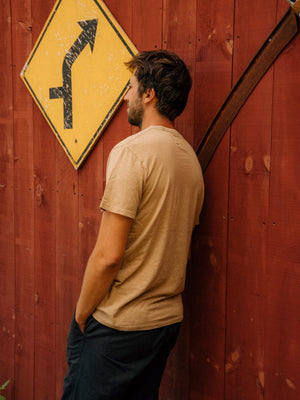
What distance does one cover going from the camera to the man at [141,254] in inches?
53.0

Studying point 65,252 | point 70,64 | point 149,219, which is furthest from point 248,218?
point 70,64

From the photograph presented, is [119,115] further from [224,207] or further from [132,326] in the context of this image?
[132,326]

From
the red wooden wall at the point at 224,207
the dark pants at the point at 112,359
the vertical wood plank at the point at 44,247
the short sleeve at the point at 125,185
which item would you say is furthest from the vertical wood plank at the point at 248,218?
the vertical wood plank at the point at 44,247

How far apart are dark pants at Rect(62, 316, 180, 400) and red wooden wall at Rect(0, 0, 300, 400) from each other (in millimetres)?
359

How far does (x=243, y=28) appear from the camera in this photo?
162cm

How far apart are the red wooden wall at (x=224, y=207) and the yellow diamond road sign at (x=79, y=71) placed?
0.07m

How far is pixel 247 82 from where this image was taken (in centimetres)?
161

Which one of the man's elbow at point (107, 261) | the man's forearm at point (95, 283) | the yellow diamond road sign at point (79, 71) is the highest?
the yellow diamond road sign at point (79, 71)

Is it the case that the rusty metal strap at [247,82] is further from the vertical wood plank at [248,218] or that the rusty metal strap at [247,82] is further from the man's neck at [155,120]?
the man's neck at [155,120]

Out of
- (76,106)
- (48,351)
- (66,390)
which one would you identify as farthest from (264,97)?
(48,351)

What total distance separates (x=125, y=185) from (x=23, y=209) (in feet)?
4.32

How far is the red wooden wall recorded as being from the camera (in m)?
1.57

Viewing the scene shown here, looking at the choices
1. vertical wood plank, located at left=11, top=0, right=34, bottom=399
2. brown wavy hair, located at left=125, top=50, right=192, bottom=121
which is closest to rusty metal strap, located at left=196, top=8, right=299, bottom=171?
brown wavy hair, located at left=125, top=50, right=192, bottom=121

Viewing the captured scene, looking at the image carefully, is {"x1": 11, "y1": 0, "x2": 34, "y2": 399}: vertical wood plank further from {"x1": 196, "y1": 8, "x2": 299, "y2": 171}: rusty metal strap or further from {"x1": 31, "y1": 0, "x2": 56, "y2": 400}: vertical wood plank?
{"x1": 196, "y1": 8, "x2": 299, "y2": 171}: rusty metal strap
